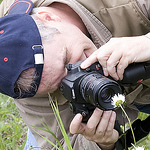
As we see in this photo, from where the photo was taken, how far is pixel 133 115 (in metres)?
2.08

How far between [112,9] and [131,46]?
490 millimetres

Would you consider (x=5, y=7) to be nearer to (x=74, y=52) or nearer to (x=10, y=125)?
(x=74, y=52)

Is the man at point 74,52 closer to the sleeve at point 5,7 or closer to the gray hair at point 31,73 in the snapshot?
Result: the gray hair at point 31,73

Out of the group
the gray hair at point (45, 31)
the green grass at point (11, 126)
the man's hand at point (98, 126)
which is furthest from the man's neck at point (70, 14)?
the green grass at point (11, 126)

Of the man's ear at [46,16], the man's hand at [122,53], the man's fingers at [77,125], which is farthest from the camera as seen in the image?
the man's ear at [46,16]

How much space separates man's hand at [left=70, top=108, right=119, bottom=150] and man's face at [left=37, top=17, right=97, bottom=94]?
245 millimetres

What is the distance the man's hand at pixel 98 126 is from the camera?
141cm

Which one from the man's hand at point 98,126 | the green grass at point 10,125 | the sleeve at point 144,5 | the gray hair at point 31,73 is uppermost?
the sleeve at point 144,5

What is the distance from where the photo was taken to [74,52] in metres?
1.54

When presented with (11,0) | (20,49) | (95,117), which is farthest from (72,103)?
(11,0)

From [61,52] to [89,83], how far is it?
311 millimetres

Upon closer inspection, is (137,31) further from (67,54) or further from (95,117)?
(95,117)

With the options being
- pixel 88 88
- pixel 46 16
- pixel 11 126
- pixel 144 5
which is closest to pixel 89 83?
pixel 88 88

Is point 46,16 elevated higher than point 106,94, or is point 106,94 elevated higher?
point 46,16
